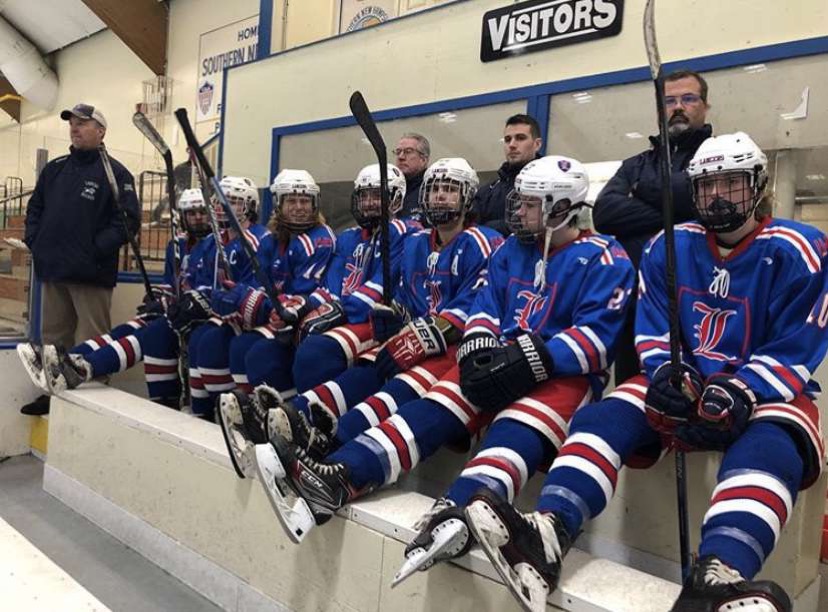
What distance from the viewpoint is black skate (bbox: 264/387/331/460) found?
4.91 ft

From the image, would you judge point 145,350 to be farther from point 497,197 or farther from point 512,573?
point 512,573

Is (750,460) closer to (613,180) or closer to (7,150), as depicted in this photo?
(613,180)

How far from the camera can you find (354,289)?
7.42ft

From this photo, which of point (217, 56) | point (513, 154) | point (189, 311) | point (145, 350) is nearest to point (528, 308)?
point (513, 154)

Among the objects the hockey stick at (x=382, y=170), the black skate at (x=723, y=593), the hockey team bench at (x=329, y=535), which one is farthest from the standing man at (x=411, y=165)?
the black skate at (x=723, y=593)

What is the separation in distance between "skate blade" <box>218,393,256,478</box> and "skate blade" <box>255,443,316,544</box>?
0.70 ft

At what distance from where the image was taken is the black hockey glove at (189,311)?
102 inches

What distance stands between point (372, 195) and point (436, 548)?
131 centimetres

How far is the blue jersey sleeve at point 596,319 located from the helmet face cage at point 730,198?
0.24 meters

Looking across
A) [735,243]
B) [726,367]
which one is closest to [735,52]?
[735,243]

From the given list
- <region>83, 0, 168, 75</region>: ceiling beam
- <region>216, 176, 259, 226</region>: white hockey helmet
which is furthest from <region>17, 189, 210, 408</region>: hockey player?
<region>83, 0, 168, 75</region>: ceiling beam

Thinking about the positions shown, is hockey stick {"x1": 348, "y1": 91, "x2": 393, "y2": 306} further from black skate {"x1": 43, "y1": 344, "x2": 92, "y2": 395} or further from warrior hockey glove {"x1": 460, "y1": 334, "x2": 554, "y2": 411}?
black skate {"x1": 43, "y1": 344, "x2": 92, "y2": 395}

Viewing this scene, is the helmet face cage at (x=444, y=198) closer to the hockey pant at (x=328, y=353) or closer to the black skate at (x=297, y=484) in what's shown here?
the hockey pant at (x=328, y=353)

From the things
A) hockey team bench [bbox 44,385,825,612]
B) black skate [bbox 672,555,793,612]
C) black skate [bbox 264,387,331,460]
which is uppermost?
black skate [bbox 264,387,331,460]
